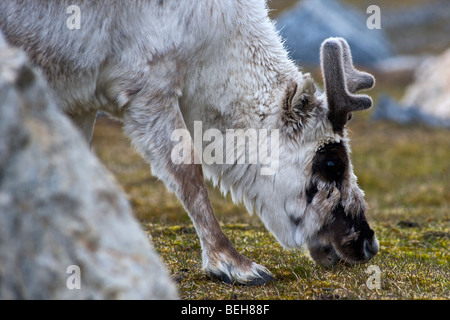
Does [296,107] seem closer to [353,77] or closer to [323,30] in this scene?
[353,77]

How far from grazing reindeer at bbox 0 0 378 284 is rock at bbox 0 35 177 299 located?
2112mm

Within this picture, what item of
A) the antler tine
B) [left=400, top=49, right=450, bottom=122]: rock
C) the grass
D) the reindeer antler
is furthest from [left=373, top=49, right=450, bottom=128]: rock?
the reindeer antler

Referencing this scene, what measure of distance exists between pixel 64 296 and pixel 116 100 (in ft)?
8.82

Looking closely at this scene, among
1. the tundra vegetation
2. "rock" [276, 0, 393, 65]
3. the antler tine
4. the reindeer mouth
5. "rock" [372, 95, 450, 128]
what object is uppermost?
"rock" [276, 0, 393, 65]

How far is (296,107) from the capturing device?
19.3 ft

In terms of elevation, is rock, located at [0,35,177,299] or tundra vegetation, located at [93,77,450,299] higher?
rock, located at [0,35,177,299]

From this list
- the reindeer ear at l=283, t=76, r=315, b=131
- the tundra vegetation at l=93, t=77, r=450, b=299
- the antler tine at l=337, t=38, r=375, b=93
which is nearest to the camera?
the tundra vegetation at l=93, t=77, r=450, b=299

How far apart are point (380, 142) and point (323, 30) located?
2793 cm

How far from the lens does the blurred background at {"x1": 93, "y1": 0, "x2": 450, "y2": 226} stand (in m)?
12.0

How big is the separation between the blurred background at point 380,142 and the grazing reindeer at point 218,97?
3.00ft

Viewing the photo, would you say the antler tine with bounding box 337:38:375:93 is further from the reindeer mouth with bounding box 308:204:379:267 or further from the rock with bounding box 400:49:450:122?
the rock with bounding box 400:49:450:122

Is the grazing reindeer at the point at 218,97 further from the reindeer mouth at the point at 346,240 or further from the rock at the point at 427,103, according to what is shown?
the rock at the point at 427,103

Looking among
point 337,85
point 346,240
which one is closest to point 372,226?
point 346,240

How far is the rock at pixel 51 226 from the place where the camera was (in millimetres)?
3365
